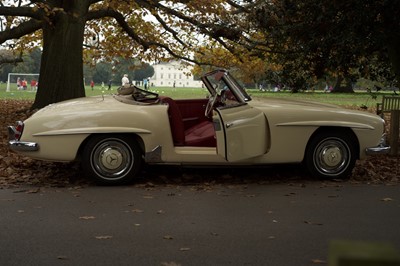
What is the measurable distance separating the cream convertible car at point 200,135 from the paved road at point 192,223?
38cm

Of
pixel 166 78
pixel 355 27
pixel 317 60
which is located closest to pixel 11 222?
pixel 355 27

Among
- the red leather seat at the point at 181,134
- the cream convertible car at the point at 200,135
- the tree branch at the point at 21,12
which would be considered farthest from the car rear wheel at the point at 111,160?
the tree branch at the point at 21,12

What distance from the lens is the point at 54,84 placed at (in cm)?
1391

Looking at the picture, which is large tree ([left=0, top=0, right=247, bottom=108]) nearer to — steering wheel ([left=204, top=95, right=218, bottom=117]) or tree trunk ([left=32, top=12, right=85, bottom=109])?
tree trunk ([left=32, top=12, right=85, bottom=109])

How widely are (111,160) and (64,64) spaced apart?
786 centimetres

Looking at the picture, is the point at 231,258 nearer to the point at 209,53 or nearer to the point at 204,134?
the point at 204,134

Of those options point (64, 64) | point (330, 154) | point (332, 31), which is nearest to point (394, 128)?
point (332, 31)

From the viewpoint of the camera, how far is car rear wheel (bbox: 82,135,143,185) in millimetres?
6734

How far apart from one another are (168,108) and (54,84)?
25.3ft

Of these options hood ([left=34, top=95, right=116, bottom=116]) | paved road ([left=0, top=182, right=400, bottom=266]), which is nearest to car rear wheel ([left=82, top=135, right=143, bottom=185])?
paved road ([left=0, top=182, right=400, bottom=266])

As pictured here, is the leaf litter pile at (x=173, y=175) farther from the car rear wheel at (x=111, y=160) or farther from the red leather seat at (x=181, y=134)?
the red leather seat at (x=181, y=134)

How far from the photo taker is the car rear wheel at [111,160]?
6.73 metres

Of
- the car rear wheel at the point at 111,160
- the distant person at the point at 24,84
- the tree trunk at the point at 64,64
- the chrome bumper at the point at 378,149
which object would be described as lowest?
the car rear wheel at the point at 111,160

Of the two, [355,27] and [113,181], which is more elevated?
[355,27]
